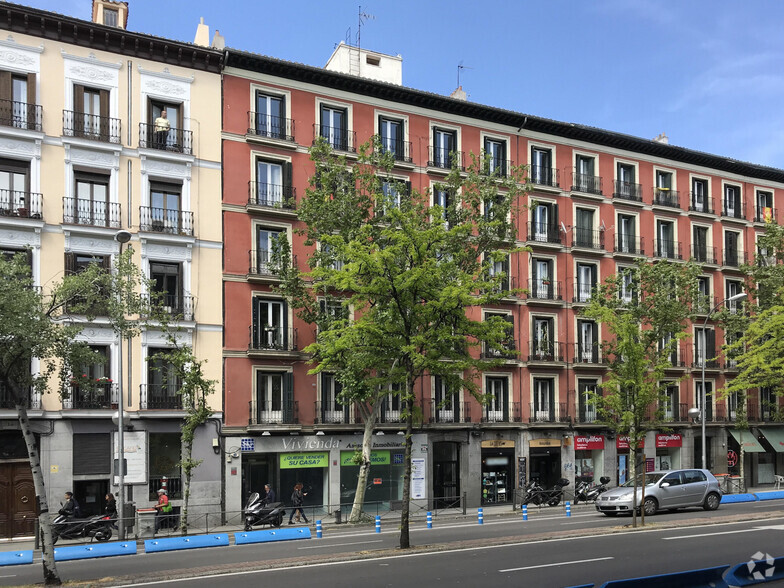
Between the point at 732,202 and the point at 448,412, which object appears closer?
the point at 448,412

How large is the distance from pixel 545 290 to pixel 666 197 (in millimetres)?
11038

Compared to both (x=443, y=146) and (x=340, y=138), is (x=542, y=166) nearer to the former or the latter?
(x=443, y=146)

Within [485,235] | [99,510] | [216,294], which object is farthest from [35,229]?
[485,235]

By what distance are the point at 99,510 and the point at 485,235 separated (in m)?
18.7

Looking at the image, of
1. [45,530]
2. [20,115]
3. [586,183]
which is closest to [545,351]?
[586,183]

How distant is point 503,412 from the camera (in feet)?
135

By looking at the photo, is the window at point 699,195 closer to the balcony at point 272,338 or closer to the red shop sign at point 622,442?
the red shop sign at point 622,442

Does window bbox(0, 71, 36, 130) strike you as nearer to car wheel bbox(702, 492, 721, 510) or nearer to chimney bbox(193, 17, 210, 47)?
chimney bbox(193, 17, 210, 47)

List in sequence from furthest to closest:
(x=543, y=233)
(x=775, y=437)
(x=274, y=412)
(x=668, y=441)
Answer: (x=775, y=437), (x=668, y=441), (x=543, y=233), (x=274, y=412)

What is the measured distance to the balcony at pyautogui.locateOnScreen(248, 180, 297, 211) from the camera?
116ft

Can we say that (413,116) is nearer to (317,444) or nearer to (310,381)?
(310,381)

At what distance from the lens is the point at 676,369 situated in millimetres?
46000

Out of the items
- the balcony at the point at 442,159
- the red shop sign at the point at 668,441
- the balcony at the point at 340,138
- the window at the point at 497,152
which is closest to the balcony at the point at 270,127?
the balcony at the point at 340,138

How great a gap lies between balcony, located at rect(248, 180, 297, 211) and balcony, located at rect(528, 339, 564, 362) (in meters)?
14.8
